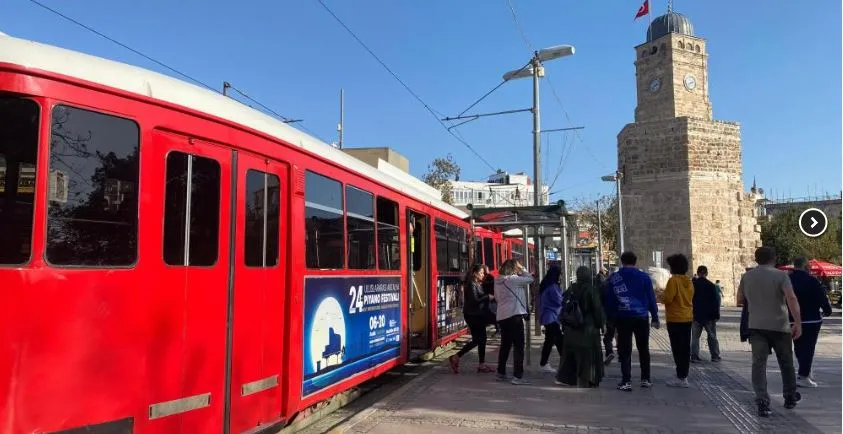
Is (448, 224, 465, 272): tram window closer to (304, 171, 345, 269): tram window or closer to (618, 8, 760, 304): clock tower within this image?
(304, 171, 345, 269): tram window

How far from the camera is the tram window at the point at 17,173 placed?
3582 millimetres

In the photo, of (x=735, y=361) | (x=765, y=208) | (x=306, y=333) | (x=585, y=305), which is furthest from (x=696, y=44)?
(x=765, y=208)

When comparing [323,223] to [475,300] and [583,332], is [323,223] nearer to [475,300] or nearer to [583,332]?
[583,332]

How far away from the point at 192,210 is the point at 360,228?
281cm

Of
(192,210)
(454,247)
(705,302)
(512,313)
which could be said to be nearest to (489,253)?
(454,247)

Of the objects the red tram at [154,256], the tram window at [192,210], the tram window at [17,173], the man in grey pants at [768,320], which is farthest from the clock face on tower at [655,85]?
the tram window at [17,173]

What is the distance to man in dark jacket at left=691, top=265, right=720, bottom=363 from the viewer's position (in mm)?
10650

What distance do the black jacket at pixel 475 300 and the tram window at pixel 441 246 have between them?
848 millimetres

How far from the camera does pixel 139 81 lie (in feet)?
14.2

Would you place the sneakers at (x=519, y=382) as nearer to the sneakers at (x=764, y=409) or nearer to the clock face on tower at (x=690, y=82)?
the sneakers at (x=764, y=409)

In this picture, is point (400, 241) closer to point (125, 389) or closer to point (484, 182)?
point (125, 389)

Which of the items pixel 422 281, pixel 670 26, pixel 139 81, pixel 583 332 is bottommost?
pixel 583 332

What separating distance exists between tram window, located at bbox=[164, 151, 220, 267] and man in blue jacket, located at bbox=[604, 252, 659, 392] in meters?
5.44

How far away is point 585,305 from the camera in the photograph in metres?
8.24
